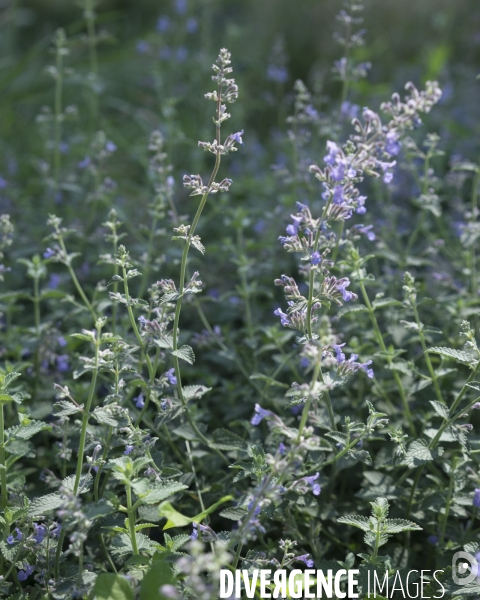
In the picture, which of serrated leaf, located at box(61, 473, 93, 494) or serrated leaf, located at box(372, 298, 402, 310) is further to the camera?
serrated leaf, located at box(372, 298, 402, 310)

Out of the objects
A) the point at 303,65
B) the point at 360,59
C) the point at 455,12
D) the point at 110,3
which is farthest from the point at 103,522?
the point at 110,3

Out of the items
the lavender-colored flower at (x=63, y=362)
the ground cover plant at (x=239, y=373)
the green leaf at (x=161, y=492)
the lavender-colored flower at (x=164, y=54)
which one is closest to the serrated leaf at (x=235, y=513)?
the ground cover plant at (x=239, y=373)

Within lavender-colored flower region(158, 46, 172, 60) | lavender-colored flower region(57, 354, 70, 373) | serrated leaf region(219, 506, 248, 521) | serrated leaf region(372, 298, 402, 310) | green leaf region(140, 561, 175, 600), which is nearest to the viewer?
green leaf region(140, 561, 175, 600)

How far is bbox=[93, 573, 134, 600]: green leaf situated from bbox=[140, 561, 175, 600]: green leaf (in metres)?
0.05

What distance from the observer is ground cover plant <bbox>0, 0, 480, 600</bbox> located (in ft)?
7.65

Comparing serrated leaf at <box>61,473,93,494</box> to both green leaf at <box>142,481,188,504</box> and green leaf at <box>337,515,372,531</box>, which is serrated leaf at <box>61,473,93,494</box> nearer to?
green leaf at <box>142,481,188,504</box>

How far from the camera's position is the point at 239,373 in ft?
12.1

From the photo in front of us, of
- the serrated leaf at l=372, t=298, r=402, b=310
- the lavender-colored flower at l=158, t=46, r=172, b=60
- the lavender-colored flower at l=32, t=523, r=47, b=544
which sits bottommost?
the lavender-colored flower at l=32, t=523, r=47, b=544

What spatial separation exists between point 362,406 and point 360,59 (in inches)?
213

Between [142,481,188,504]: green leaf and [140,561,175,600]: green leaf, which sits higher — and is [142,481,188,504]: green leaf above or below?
above

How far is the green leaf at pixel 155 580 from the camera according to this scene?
2.12 m

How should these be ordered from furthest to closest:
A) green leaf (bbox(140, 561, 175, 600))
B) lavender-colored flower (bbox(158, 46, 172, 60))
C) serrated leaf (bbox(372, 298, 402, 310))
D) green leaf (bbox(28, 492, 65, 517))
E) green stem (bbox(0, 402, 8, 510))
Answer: lavender-colored flower (bbox(158, 46, 172, 60)), serrated leaf (bbox(372, 298, 402, 310)), green stem (bbox(0, 402, 8, 510)), green leaf (bbox(28, 492, 65, 517)), green leaf (bbox(140, 561, 175, 600))

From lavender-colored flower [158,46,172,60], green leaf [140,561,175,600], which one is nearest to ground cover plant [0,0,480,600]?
green leaf [140,561,175,600]

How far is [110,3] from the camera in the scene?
11.5 meters
